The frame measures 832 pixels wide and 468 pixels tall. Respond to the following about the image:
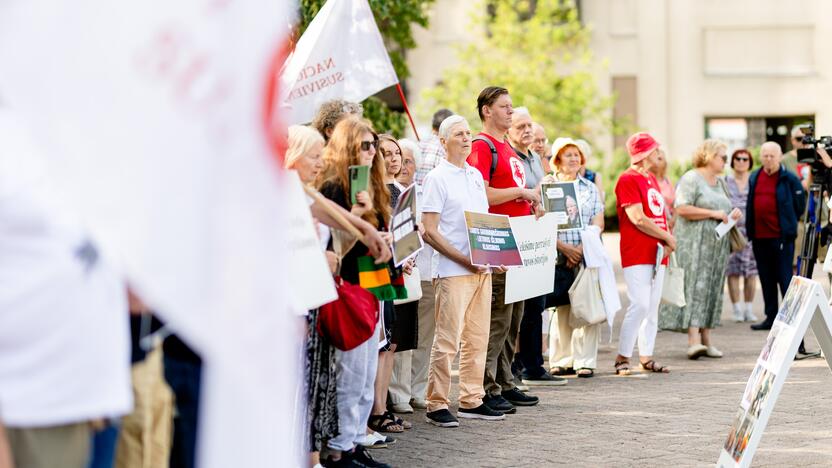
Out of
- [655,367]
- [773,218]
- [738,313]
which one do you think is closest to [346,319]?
[655,367]

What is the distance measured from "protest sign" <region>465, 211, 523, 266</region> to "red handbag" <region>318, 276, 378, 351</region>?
6.74 feet

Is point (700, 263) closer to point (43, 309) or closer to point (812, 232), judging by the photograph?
point (812, 232)

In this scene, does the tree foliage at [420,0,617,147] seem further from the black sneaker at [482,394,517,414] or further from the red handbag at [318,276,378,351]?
the red handbag at [318,276,378,351]

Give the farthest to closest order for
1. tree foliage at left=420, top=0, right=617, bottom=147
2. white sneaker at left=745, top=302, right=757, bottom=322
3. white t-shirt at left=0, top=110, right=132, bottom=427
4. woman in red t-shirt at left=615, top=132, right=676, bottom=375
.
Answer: tree foliage at left=420, top=0, right=617, bottom=147, white sneaker at left=745, top=302, right=757, bottom=322, woman in red t-shirt at left=615, top=132, right=676, bottom=375, white t-shirt at left=0, top=110, right=132, bottom=427

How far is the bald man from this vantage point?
1352 cm

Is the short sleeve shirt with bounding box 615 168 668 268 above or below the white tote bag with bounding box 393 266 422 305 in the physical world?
above

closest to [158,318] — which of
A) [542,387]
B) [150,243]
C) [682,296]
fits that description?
[150,243]

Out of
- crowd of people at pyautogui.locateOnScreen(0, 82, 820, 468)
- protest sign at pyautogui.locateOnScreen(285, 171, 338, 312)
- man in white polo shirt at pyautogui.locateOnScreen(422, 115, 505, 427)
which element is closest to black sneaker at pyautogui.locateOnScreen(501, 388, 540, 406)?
crowd of people at pyautogui.locateOnScreen(0, 82, 820, 468)

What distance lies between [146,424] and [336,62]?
5.22m

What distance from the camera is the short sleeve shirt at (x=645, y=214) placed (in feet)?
34.8

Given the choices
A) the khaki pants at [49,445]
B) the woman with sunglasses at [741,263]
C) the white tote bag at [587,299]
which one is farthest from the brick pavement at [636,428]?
the woman with sunglasses at [741,263]

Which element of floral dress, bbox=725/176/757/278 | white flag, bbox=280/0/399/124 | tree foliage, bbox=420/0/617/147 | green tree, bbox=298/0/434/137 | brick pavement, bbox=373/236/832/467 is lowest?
brick pavement, bbox=373/236/832/467

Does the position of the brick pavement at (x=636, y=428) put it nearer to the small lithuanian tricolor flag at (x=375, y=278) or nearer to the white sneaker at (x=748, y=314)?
the small lithuanian tricolor flag at (x=375, y=278)

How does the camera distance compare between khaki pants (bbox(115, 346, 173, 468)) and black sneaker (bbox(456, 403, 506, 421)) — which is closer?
khaki pants (bbox(115, 346, 173, 468))
